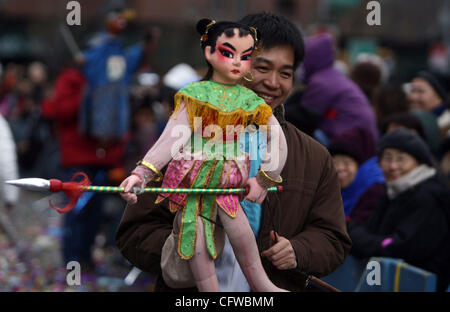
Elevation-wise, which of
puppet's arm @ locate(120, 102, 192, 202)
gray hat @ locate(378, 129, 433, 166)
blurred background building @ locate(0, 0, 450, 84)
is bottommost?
gray hat @ locate(378, 129, 433, 166)

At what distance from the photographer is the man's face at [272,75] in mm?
2982

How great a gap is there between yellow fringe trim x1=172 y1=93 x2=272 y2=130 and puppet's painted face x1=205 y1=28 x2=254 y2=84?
13cm

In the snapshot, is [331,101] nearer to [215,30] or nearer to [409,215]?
[409,215]

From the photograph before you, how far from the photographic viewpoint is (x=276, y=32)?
3.06 metres

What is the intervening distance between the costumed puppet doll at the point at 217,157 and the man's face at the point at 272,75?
0.49m

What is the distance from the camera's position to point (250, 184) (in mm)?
2420

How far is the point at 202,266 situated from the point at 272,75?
93cm

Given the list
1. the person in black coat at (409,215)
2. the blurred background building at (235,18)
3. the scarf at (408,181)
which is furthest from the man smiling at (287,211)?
the blurred background building at (235,18)

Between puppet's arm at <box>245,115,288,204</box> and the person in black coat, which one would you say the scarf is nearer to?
the person in black coat

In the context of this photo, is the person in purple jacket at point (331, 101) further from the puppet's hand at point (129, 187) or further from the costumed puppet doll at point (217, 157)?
the puppet's hand at point (129, 187)

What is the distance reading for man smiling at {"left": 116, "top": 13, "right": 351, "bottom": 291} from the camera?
2.83m

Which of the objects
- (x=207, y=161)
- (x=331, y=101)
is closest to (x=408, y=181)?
(x=331, y=101)

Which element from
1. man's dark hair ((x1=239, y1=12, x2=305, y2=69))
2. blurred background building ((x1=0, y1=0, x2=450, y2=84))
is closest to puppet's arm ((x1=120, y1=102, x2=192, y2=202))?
man's dark hair ((x1=239, y1=12, x2=305, y2=69))
